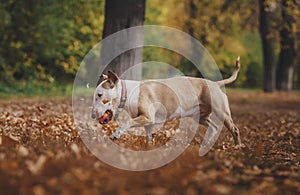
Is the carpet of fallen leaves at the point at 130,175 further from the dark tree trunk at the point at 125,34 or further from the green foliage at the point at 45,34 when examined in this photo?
the green foliage at the point at 45,34

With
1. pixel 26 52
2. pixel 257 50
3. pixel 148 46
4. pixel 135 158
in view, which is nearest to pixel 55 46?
pixel 26 52

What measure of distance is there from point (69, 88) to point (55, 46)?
2.11 meters

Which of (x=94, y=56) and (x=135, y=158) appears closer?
(x=135, y=158)

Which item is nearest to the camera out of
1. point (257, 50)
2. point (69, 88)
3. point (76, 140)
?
point (76, 140)

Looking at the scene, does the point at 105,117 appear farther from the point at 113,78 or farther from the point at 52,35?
the point at 52,35

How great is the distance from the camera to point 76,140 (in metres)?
6.21

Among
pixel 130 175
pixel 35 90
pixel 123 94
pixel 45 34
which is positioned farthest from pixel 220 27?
pixel 130 175

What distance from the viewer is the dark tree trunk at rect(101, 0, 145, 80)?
32.6 feet

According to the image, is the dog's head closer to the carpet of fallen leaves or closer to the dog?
the dog

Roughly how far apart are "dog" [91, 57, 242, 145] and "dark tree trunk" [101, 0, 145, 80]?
2.71 metres

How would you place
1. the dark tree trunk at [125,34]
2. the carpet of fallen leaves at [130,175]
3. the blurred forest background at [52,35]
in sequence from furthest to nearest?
the blurred forest background at [52,35] → the dark tree trunk at [125,34] → the carpet of fallen leaves at [130,175]

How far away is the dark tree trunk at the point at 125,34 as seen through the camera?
9.94 m

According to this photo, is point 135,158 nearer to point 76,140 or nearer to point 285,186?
point 285,186

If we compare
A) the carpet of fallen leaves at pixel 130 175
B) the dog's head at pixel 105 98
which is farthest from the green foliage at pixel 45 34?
the carpet of fallen leaves at pixel 130 175
